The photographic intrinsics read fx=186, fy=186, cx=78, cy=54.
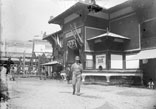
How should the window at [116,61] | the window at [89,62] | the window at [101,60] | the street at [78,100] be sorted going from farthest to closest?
1. the window at [89,62]
2. the window at [101,60]
3. the window at [116,61]
4. the street at [78,100]

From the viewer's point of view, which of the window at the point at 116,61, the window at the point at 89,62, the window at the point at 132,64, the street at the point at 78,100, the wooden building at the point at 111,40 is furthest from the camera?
the window at the point at 89,62

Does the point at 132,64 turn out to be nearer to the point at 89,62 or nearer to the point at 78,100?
the point at 89,62

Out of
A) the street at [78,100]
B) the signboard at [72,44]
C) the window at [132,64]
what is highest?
the signboard at [72,44]

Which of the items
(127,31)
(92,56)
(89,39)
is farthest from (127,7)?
(92,56)

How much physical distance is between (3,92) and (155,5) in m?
13.0

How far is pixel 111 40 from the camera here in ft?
53.1

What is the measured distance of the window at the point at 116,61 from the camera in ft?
54.5

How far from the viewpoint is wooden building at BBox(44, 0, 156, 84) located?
583 inches

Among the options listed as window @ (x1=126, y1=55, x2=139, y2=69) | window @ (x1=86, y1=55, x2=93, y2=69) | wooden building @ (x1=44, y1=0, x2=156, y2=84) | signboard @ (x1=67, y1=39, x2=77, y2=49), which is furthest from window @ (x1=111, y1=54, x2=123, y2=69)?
signboard @ (x1=67, y1=39, x2=77, y2=49)

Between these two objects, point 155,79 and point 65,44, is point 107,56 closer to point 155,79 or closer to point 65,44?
point 155,79

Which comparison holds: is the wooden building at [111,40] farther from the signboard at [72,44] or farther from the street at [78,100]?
the street at [78,100]

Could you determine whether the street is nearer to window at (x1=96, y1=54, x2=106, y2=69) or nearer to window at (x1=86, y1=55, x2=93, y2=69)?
window at (x1=96, y1=54, x2=106, y2=69)

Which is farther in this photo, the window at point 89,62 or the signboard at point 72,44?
the signboard at point 72,44

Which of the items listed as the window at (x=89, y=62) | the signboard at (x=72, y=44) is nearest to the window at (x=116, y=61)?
the window at (x=89, y=62)
